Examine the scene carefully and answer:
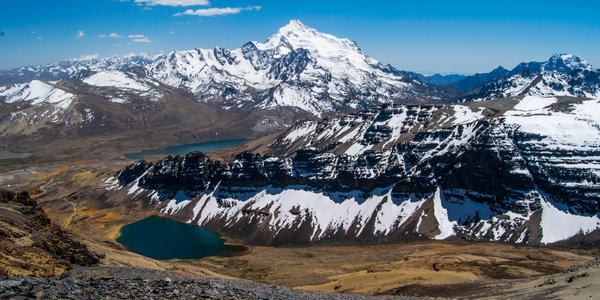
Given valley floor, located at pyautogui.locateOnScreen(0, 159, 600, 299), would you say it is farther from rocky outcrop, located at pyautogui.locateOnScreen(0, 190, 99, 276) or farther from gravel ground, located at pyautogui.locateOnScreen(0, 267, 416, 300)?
rocky outcrop, located at pyautogui.locateOnScreen(0, 190, 99, 276)

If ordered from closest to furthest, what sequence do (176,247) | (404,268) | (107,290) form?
(107,290)
(404,268)
(176,247)

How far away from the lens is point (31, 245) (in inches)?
2312

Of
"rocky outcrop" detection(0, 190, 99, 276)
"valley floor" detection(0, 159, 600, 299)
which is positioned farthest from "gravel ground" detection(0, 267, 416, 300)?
"rocky outcrop" detection(0, 190, 99, 276)

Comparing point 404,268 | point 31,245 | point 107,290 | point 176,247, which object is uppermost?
point 107,290

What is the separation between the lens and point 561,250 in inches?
6004

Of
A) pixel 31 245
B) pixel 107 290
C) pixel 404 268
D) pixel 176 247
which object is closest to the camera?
pixel 107 290

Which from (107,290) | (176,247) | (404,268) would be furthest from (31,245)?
(176,247)

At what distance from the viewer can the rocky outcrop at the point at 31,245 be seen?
1778 inches

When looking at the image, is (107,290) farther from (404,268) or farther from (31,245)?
(404,268)

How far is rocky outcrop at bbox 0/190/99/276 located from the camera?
1778 inches

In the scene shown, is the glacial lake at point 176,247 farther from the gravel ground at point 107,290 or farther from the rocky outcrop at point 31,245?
the gravel ground at point 107,290

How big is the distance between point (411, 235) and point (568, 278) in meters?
122

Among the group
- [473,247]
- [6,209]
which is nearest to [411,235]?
[473,247]

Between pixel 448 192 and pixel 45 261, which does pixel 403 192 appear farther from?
pixel 45 261
